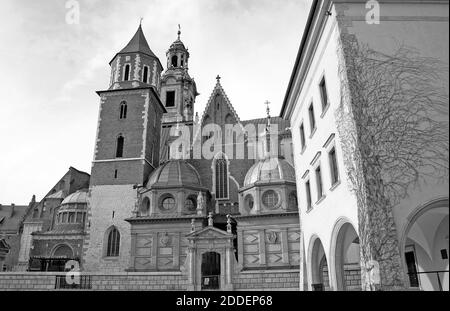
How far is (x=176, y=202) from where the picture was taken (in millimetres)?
30281

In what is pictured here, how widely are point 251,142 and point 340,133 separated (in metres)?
26.5

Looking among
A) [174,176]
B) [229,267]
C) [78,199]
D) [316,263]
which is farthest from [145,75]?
[316,263]

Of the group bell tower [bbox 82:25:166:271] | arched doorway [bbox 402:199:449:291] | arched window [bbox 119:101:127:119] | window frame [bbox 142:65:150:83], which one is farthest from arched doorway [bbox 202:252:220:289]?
window frame [bbox 142:65:150:83]

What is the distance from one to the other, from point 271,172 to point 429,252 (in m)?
18.2

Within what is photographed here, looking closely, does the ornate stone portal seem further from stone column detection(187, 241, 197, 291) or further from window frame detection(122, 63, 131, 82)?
window frame detection(122, 63, 131, 82)

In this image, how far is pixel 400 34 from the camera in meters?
9.19

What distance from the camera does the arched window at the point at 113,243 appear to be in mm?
30469

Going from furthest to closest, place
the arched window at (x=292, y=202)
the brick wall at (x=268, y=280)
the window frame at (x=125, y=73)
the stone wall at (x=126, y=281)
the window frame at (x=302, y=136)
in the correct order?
the window frame at (x=125, y=73) < the arched window at (x=292, y=202) < the stone wall at (x=126, y=281) < the brick wall at (x=268, y=280) < the window frame at (x=302, y=136)

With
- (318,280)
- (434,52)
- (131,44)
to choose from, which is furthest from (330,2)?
(131,44)

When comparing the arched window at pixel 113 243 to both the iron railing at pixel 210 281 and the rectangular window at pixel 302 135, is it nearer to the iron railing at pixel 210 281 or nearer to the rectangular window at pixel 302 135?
the iron railing at pixel 210 281

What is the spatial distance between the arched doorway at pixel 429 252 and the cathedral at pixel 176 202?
34.0 ft

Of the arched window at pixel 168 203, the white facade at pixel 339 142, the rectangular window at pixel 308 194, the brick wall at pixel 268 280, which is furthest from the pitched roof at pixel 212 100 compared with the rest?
the rectangular window at pixel 308 194
